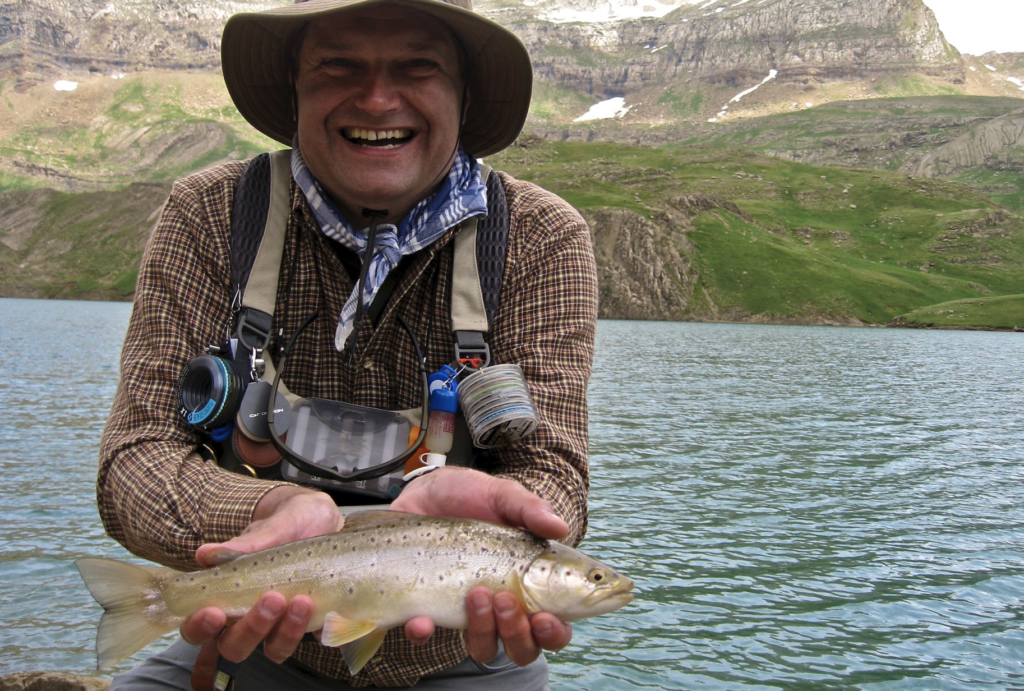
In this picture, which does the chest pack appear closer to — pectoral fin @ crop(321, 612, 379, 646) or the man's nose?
the man's nose

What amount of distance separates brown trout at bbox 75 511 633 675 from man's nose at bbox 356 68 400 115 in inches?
70.4

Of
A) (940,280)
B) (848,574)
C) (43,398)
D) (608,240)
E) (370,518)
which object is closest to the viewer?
(370,518)

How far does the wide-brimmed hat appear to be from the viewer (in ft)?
12.6

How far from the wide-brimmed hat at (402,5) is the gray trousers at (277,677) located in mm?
2700

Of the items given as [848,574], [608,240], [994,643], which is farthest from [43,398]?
[608,240]

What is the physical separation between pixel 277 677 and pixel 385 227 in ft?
6.79

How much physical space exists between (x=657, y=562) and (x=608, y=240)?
4781 inches

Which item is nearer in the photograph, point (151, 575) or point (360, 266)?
point (151, 575)

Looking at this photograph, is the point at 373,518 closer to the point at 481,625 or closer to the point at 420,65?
the point at 481,625

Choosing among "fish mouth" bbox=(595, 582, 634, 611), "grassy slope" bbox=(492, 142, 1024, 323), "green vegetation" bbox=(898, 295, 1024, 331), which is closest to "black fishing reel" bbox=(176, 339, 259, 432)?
"fish mouth" bbox=(595, 582, 634, 611)

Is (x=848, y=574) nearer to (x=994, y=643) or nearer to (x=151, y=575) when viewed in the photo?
(x=994, y=643)

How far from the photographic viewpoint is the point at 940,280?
472ft

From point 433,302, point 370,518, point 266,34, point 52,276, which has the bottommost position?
point 52,276

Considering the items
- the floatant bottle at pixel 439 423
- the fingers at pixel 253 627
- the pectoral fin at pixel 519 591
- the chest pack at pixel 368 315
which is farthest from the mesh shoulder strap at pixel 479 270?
the fingers at pixel 253 627
